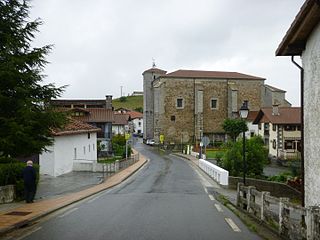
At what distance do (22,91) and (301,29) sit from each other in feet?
A: 25.8

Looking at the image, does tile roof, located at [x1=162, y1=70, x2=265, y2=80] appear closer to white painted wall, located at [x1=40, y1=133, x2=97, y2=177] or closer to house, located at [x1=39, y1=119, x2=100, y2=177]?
house, located at [x1=39, y1=119, x2=100, y2=177]

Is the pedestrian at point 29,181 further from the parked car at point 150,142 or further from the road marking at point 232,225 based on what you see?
the parked car at point 150,142

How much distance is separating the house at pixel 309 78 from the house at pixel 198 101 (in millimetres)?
78219

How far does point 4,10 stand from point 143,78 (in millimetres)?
89789

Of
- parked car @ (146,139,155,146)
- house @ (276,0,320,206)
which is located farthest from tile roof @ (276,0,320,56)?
parked car @ (146,139,155,146)

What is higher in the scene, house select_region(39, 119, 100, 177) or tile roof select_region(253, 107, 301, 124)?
tile roof select_region(253, 107, 301, 124)

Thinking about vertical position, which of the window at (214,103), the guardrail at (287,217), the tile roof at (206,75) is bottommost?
the guardrail at (287,217)

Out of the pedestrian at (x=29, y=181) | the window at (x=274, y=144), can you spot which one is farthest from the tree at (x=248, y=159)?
the window at (x=274, y=144)

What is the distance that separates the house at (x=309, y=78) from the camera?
9244 millimetres

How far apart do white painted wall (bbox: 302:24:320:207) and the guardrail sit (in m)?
0.71

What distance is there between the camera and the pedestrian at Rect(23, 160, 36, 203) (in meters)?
15.8

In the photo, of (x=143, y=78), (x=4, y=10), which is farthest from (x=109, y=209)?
(x=143, y=78)

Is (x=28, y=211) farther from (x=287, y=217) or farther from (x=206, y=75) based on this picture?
(x=206, y=75)

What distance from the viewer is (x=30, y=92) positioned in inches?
544
